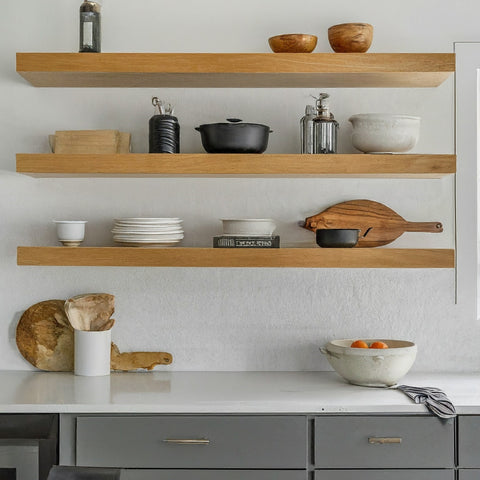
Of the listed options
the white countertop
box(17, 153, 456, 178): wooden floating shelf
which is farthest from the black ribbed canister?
the white countertop

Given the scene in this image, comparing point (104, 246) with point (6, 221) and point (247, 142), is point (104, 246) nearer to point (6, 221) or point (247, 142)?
point (6, 221)

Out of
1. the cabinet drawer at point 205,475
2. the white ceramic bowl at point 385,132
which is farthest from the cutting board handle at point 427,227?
the cabinet drawer at point 205,475

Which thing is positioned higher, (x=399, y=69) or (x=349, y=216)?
(x=399, y=69)

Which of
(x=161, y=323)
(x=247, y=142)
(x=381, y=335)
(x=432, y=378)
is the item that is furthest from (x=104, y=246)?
(x=432, y=378)

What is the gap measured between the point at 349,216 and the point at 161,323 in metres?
0.88

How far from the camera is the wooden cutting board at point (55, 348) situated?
9.68ft

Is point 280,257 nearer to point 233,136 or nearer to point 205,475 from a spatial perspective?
point 233,136

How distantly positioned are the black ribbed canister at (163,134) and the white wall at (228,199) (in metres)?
0.19

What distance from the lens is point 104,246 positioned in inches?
119

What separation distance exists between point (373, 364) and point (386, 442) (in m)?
0.30

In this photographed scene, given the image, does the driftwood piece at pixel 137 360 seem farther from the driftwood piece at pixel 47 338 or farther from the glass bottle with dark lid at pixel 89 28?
the glass bottle with dark lid at pixel 89 28

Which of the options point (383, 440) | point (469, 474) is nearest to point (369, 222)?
point (383, 440)

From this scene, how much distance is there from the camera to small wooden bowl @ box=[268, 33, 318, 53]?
2.78m

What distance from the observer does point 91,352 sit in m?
2.83
